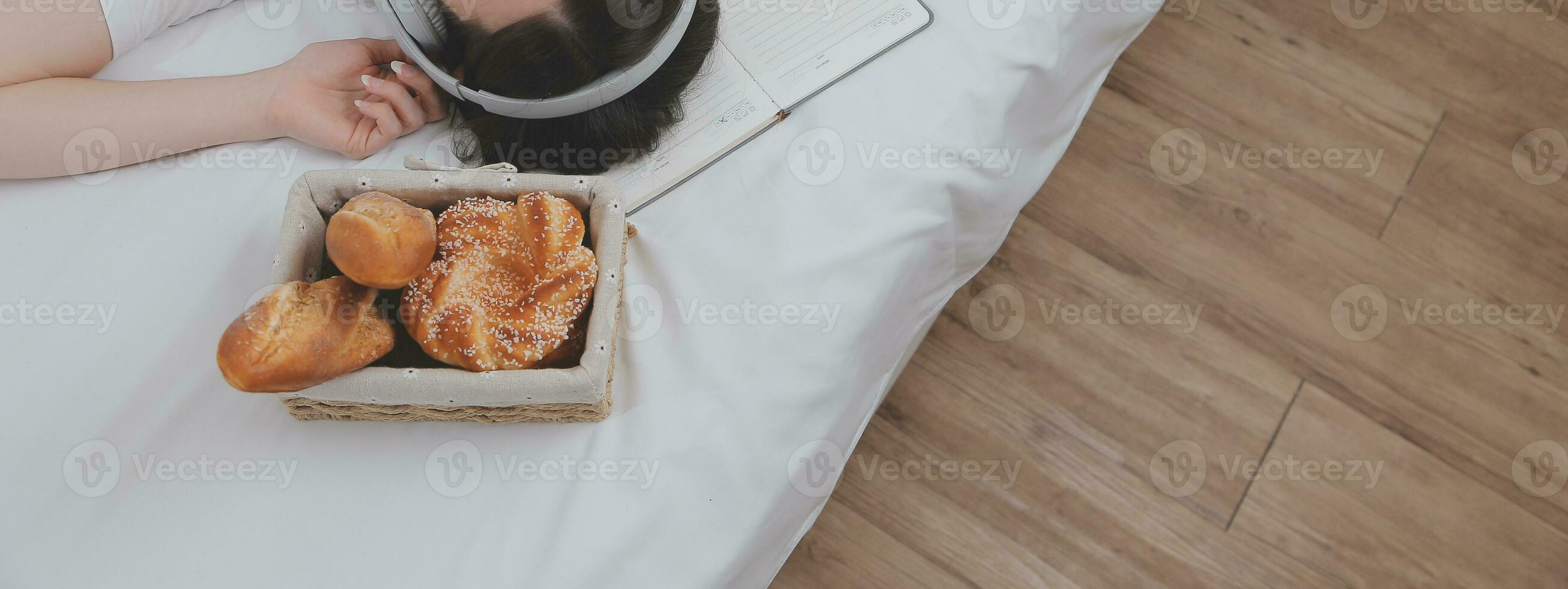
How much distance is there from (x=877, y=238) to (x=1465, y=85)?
102 centimetres

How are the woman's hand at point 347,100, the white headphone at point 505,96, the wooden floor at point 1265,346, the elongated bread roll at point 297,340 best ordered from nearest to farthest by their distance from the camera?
the elongated bread roll at point 297,340 < the white headphone at point 505,96 < the woman's hand at point 347,100 < the wooden floor at point 1265,346

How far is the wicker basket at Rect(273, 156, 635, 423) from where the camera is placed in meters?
0.50

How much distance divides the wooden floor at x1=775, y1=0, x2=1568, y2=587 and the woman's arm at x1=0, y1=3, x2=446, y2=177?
64cm

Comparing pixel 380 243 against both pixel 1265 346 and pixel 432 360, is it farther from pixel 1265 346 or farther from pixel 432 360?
pixel 1265 346

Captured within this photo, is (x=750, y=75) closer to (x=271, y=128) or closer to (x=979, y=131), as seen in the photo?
(x=979, y=131)

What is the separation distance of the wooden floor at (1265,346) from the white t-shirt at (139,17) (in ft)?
2.61

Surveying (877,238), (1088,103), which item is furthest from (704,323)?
(1088,103)

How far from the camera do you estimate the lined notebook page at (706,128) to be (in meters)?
0.68

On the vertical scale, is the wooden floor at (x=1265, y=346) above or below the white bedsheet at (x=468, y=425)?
below

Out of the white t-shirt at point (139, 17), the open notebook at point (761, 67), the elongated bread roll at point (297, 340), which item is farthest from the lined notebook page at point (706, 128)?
the white t-shirt at point (139, 17)

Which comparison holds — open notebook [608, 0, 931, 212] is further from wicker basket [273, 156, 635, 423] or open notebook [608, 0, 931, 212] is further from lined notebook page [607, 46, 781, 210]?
wicker basket [273, 156, 635, 423]

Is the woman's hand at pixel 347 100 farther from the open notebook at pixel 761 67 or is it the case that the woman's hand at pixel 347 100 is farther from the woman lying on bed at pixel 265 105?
the open notebook at pixel 761 67

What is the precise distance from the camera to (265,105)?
669 millimetres

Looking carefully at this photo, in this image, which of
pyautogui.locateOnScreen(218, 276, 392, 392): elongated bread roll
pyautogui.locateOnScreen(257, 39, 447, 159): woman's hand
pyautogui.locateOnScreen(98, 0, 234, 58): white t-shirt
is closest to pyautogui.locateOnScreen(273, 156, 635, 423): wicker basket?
pyautogui.locateOnScreen(218, 276, 392, 392): elongated bread roll
